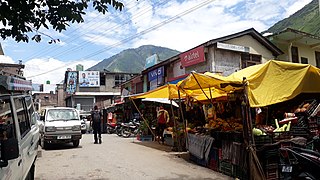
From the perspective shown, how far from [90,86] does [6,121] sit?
35.4 m

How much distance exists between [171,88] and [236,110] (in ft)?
9.82

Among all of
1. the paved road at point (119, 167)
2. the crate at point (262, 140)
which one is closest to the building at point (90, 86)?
the paved road at point (119, 167)

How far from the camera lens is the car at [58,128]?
12.2 m

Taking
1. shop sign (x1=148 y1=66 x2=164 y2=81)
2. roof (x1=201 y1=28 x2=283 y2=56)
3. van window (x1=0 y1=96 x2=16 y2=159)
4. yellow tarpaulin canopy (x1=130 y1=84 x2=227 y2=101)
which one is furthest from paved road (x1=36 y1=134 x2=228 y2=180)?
shop sign (x1=148 y1=66 x2=164 y2=81)

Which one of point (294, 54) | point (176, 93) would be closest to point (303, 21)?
point (294, 54)

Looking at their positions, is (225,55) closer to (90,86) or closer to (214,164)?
(214,164)

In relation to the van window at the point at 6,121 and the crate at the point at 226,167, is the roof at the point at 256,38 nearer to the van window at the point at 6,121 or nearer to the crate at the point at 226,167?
the crate at the point at 226,167

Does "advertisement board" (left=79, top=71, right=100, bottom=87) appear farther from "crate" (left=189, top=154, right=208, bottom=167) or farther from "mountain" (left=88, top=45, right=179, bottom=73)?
"mountain" (left=88, top=45, right=179, bottom=73)

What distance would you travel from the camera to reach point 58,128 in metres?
12.3

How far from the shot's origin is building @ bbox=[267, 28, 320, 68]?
58.9ft

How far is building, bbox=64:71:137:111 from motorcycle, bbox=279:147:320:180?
1309 inches

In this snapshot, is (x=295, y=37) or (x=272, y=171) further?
(x=295, y=37)

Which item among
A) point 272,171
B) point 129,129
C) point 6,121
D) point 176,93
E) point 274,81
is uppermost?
point 274,81

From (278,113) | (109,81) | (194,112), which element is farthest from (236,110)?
(109,81)
